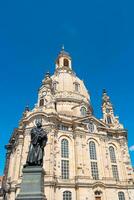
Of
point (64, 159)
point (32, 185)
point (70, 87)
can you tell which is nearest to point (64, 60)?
point (70, 87)

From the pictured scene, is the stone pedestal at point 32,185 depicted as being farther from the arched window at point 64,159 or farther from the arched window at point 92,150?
the arched window at point 92,150

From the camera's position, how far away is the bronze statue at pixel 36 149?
12537mm

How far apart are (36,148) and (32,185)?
2403mm

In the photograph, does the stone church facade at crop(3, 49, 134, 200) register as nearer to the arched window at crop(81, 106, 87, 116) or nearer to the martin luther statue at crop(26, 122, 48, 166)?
the arched window at crop(81, 106, 87, 116)

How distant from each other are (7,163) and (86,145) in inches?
685

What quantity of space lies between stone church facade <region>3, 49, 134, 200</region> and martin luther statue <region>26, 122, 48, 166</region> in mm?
20119

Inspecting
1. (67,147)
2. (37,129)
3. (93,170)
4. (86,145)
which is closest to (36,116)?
(67,147)

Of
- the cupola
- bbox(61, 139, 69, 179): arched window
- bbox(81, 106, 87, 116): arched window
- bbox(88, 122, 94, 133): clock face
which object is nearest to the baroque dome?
bbox(81, 106, 87, 116): arched window

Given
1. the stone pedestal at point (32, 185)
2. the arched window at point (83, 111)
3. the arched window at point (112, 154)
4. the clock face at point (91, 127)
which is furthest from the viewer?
the arched window at point (83, 111)

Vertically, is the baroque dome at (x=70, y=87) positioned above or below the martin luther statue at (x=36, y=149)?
above

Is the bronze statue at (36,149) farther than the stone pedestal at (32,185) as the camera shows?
Yes

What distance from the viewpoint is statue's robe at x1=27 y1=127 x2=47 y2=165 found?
12.6 metres

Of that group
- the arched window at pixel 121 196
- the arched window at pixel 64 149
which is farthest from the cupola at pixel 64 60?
the arched window at pixel 121 196

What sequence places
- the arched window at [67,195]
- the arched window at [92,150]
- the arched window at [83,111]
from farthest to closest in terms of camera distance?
the arched window at [83,111], the arched window at [92,150], the arched window at [67,195]
